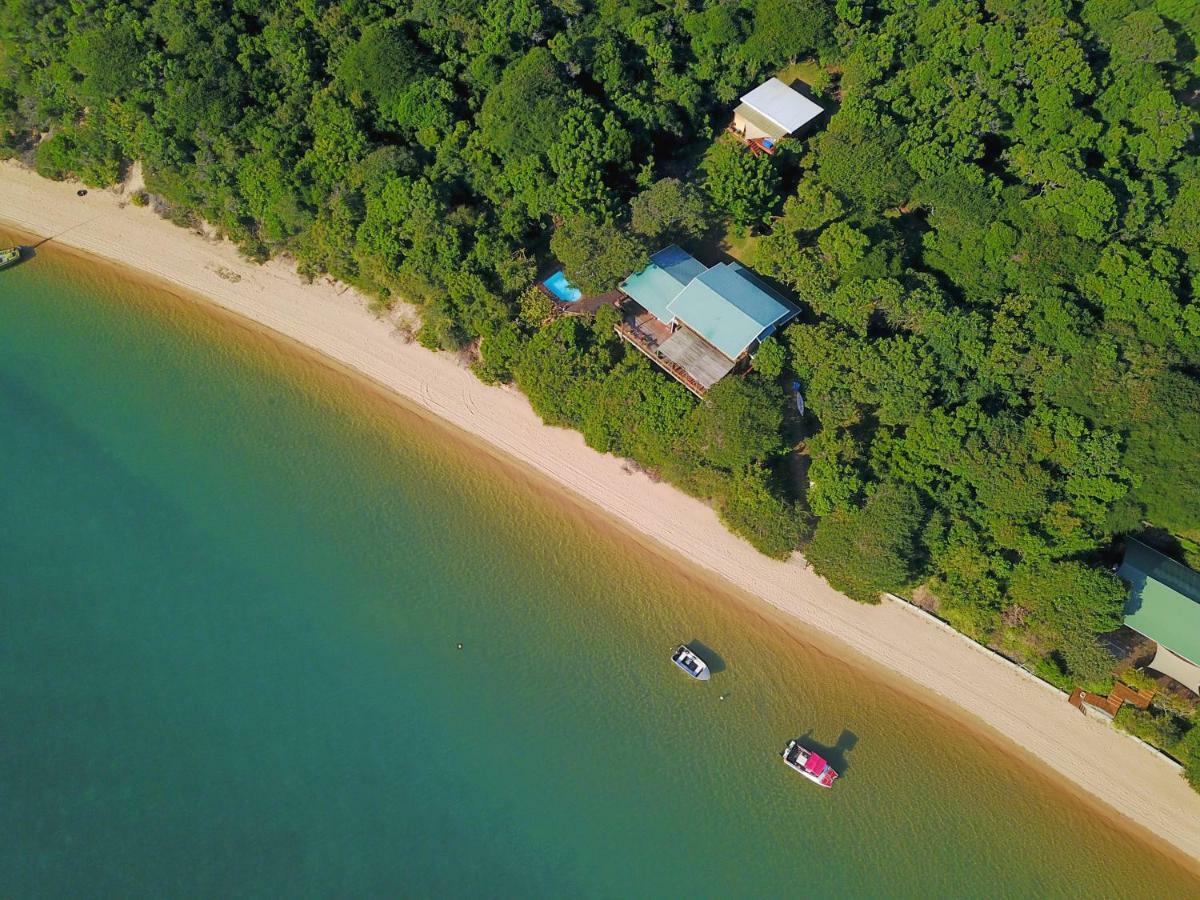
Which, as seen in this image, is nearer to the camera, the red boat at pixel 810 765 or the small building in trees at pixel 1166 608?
the small building in trees at pixel 1166 608

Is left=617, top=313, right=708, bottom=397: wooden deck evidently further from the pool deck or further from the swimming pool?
the swimming pool

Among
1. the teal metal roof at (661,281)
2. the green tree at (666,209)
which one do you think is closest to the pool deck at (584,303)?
the teal metal roof at (661,281)

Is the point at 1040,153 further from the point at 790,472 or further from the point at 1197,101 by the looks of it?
the point at 790,472

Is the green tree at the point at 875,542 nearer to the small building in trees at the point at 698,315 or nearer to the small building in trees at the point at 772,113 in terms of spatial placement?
the small building in trees at the point at 698,315

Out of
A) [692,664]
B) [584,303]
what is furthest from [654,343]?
[692,664]

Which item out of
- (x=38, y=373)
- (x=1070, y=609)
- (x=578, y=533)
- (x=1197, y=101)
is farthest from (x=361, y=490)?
(x=1197, y=101)

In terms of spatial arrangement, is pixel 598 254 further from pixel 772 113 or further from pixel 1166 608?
pixel 1166 608

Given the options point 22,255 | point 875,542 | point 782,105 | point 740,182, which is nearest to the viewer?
point 875,542
